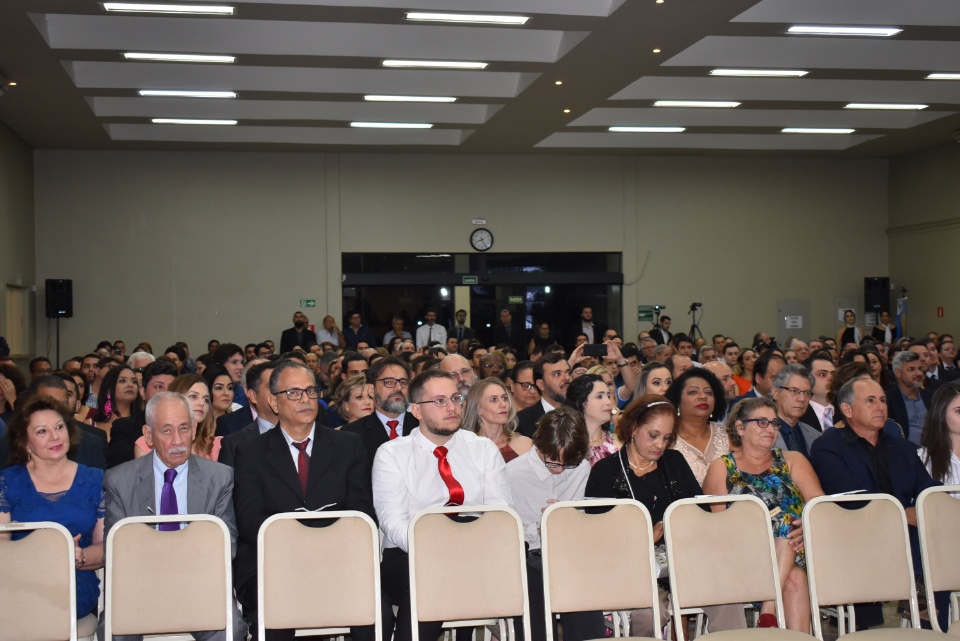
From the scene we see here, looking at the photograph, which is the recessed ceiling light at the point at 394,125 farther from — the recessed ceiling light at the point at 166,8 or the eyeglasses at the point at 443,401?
the eyeglasses at the point at 443,401

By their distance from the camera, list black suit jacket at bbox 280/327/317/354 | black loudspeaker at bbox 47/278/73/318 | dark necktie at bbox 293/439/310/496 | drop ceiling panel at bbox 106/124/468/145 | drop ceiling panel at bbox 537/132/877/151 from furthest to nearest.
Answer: drop ceiling panel at bbox 537/132/877/151 < black suit jacket at bbox 280/327/317/354 < black loudspeaker at bbox 47/278/73/318 < drop ceiling panel at bbox 106/124/468/145 < dark necktie at bbox 293/439/310/496

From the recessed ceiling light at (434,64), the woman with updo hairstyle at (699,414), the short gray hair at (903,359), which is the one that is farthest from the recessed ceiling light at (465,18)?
the woman with updo hairstyle at (699,414)

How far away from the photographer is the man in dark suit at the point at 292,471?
163 inches

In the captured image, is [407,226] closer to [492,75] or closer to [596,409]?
[492,75]

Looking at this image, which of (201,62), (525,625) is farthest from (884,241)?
(525,625)

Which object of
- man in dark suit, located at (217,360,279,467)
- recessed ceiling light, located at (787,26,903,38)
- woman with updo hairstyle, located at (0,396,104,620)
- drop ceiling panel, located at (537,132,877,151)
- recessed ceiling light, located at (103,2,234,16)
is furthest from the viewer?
drop ceiling panel, located at (537,132,877,151)

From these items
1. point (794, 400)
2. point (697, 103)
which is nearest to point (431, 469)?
point (794, 400)

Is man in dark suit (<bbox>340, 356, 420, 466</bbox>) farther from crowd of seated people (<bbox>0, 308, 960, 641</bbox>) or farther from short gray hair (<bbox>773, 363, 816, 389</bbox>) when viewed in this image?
short gray hair (<bbox>773, 363, 816, 389</bbox>)

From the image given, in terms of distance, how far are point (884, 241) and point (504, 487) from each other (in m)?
16.8

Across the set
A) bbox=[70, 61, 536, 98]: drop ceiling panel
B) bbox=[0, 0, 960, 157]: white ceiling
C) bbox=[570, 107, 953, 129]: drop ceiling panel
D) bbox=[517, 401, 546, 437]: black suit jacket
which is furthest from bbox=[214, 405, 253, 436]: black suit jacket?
bbox=[570, 107, 953, 129]: drop ceiling panel

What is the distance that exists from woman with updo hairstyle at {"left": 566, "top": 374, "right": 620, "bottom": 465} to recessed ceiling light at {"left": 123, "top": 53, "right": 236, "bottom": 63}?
7.28m

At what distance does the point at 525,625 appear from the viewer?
3631 millimetres

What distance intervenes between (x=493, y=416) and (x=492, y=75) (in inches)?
329

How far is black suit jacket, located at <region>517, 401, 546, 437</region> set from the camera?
21.4ft
